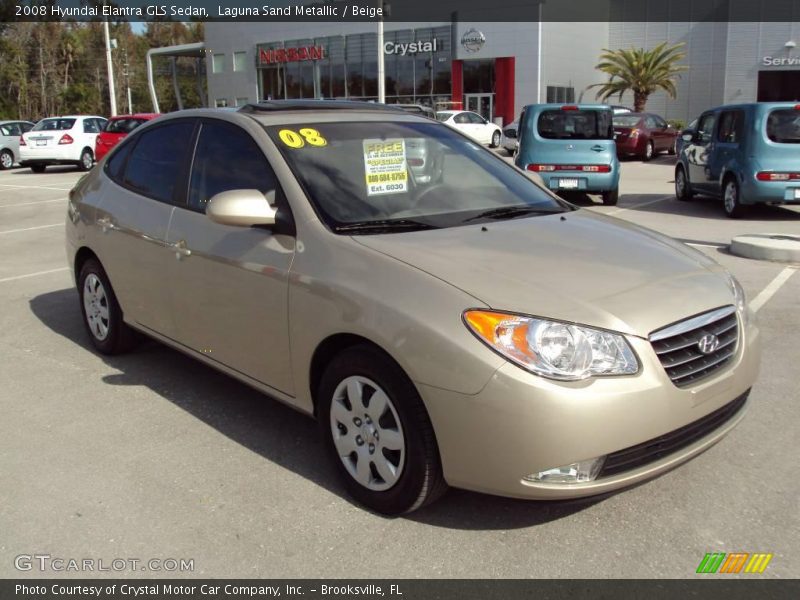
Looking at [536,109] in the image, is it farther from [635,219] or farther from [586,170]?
[635,219]

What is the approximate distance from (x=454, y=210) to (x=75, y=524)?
2255 mm

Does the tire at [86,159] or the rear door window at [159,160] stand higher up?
the rear door window at [159,160]

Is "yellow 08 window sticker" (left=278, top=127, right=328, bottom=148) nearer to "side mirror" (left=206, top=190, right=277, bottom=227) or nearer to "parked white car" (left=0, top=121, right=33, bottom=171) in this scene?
"side mirror" (left=206, top=190, right=277, bottom=227)

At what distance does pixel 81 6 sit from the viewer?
60.2 m

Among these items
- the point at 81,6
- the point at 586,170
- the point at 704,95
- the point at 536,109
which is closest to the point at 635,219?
the point at 586,170

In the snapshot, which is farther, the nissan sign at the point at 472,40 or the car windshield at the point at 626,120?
the nissan sign at the point at 472,40

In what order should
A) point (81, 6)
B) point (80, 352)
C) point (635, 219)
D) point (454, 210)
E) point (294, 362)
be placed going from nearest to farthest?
point (294, 362), point (454, 210), point (80, 352), point (635, 219), point (81, 6)

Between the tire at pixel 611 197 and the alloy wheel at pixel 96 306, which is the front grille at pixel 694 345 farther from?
the tire at pixel 611 197

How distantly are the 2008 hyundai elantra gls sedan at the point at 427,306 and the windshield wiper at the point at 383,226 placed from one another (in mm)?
14

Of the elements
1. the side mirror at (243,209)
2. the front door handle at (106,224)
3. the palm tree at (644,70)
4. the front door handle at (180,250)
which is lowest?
the front door handle at (180,250)

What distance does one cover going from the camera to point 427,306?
2.99 metres

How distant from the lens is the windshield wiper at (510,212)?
3926mm

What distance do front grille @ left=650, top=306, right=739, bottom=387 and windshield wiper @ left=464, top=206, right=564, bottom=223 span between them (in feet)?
3.81

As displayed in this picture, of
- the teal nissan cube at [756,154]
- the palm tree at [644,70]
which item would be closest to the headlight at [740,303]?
the teal nissan cube at [756,154]
